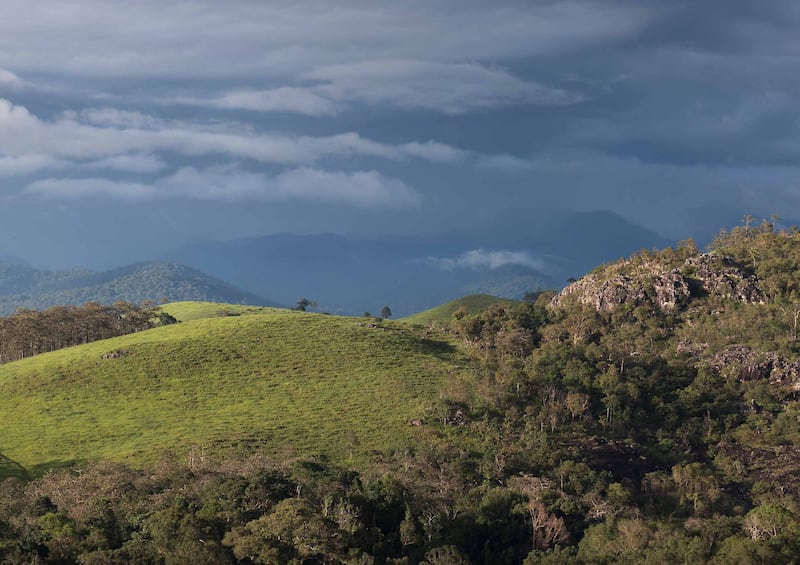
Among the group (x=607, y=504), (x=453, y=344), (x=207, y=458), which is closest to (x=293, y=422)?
(x=207, y=458)

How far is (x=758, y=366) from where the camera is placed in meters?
136

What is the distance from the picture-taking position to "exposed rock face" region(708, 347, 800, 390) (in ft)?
435

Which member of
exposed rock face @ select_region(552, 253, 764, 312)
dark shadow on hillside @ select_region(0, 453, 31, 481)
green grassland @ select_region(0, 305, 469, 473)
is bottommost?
dark shadow on hillside @ select_region(0, 453, 31, 481)

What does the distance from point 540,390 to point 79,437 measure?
68891mm

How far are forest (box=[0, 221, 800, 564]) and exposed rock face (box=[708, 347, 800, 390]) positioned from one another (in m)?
0.30

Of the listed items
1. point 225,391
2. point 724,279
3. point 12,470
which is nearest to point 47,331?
point 225,391

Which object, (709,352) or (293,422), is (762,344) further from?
(293,422)

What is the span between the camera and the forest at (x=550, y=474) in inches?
2906

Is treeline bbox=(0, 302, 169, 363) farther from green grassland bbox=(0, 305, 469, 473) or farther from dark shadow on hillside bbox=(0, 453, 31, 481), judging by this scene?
dark shadow on hillside bbox=(0, 453, 31, 481)

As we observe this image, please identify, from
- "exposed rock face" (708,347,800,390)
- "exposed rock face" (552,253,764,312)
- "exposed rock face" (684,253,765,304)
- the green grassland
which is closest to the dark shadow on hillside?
the green grassland

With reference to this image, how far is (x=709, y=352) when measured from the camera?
480ft

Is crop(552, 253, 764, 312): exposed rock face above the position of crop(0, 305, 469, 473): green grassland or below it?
above

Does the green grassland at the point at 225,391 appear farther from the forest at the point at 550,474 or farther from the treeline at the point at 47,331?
the treeline at the point at 47,331

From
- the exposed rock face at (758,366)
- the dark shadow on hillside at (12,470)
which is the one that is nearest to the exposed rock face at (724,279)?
the exposed rock face at (758,366)
